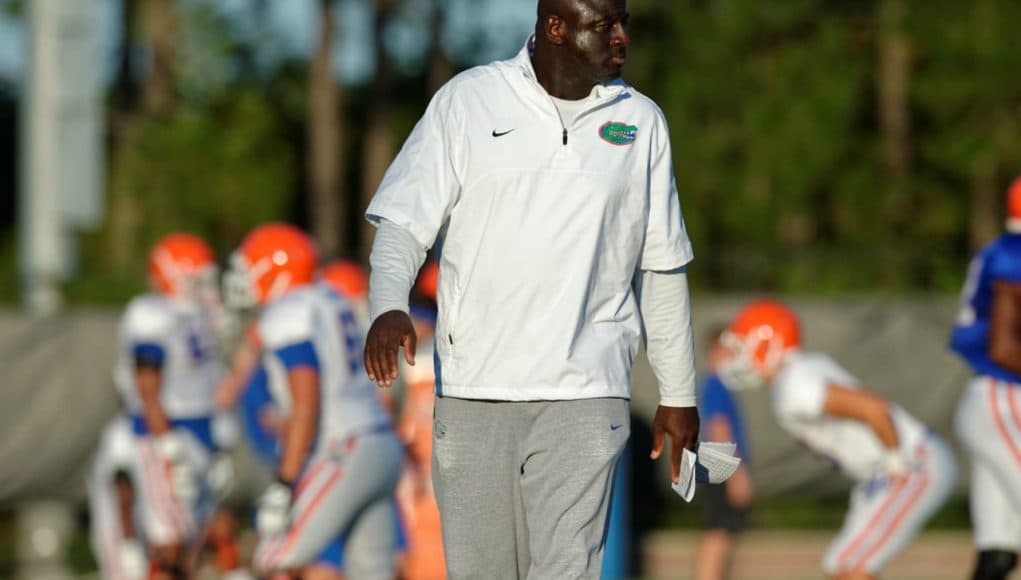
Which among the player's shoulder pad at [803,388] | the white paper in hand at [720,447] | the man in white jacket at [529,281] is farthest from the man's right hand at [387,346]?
the player's shoulder pad at [803,388]

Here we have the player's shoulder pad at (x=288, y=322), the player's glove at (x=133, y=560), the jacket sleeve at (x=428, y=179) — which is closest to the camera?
the jacket sleeve at (x=428, y=179)

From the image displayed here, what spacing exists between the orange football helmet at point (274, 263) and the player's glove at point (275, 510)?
3.65 ft

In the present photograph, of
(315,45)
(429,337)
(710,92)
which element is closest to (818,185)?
(710,92)

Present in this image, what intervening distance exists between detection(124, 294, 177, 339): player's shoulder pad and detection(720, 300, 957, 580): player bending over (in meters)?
3.74

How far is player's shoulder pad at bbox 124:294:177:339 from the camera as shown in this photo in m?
10.7

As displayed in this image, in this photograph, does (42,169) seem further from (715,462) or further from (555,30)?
(715,462)

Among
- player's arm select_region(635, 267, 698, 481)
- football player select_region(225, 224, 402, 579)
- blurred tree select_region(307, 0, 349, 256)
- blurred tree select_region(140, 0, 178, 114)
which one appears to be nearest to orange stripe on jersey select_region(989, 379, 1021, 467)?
football player select_region(225, 224, 402, 579)

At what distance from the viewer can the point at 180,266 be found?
11.4m

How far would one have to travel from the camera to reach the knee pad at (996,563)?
8.02 m

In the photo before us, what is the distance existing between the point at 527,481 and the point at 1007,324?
11.6ft

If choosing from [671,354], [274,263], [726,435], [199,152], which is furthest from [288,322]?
[199,152]

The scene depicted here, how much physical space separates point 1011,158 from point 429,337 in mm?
21973

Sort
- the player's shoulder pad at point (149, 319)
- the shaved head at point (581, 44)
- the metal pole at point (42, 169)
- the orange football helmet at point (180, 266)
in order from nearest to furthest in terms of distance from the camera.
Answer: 1. the shaved head at point (581, 44)
2. the player's shoulder pad at point (149, 319)
3. the orange football helmet at point (180, 266)
4. the metal pole at point (42, 169)

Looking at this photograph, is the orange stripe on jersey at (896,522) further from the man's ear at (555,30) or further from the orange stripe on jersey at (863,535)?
the man's ear at (555,30)
